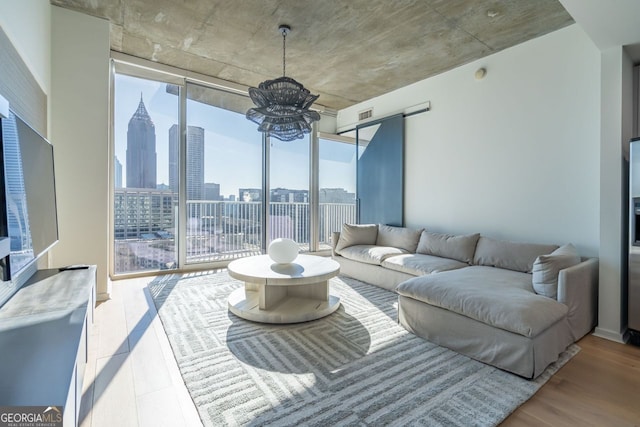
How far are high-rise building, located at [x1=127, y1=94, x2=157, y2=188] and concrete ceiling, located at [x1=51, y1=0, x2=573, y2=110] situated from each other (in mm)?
809

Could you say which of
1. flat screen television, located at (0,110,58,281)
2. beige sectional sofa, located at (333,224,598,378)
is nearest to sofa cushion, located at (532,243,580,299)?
beige sectional sofa, located at (333,224,598,378)

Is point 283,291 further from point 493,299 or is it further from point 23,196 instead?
point 23,196

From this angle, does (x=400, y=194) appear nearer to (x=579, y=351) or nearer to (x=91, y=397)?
(x=579, y=351)

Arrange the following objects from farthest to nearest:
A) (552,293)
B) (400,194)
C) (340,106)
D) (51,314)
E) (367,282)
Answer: (340,106), (400,194), (367,282), (552,293), (51,314)

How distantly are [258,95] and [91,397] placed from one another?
2.53 m

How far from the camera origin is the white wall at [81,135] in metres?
2.99

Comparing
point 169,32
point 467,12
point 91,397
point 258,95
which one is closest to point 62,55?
point 169,32

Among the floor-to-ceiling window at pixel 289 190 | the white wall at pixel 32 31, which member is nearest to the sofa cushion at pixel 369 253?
the floor-to-ceiling window at pixel 289 190

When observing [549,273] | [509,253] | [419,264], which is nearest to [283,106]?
[419,264]

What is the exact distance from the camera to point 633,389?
180cm

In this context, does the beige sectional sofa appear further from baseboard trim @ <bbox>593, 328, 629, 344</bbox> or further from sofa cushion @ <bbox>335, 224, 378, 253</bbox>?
sofa cushion @ <bbox>335, 224, 378, 253</bbox>

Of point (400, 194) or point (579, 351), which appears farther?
point (400, 194)

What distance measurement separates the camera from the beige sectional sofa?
1.91m
